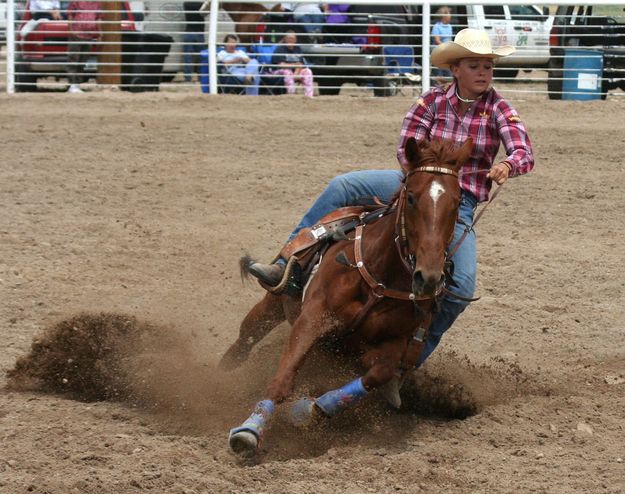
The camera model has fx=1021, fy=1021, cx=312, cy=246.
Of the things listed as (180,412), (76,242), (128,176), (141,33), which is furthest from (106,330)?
(141,33)

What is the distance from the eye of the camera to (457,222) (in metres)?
5.27

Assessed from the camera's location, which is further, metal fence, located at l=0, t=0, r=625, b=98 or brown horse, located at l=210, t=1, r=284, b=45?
brown horse, located at l=210, t=1, r=284, b=45

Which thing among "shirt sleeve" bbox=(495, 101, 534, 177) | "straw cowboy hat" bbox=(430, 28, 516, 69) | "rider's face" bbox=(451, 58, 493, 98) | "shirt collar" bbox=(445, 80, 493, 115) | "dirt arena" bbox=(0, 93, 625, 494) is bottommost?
"dirt arena" bbox=(0, 93, 625, 494)

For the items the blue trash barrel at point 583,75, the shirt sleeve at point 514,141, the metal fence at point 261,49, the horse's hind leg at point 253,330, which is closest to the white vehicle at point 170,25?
the metal fence at point 261,49

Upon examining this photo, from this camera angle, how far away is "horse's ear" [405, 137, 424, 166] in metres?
4.63

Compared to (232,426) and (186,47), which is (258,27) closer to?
(186,47)

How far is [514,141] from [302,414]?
1.75 metres

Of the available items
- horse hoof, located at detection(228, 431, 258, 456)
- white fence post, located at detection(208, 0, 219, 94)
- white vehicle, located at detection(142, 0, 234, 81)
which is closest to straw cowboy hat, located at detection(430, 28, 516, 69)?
horse hoof, located at detection(228, 431, 258, 456)

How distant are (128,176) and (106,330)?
429 cm

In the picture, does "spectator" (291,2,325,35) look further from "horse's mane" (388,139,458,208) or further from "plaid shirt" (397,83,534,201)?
"horse's mane" (388,139,458,208)

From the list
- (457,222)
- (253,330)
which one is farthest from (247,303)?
(457,222)

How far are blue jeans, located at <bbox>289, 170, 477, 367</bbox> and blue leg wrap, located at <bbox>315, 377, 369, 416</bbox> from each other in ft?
1.88

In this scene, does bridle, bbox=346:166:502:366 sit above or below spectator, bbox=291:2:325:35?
below

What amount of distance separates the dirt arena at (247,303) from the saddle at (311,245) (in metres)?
0.48
